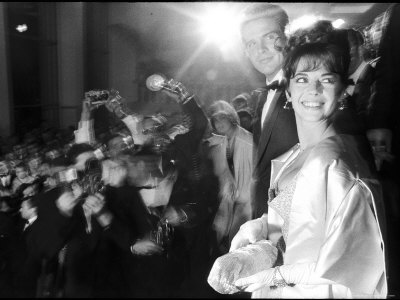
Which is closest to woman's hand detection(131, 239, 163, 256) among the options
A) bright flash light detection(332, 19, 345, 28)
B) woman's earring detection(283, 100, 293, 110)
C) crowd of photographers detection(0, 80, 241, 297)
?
crowd of photographers detection(0, 80, 241, 297)

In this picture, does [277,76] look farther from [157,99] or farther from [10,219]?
[10,219]

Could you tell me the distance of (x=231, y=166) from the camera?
5.32 feet

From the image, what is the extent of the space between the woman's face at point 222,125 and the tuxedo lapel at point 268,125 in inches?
5.6

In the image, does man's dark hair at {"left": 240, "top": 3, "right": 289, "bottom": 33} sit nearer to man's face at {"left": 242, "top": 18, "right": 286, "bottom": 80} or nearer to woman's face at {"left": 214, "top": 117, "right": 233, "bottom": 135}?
man's face at {"left": 242, "top": 18, "right": 286, "bottom": 80}

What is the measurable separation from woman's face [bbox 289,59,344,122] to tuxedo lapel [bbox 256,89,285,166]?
0.08 m

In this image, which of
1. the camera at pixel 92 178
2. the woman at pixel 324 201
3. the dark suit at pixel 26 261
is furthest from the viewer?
the dark suit at pixel 26 261

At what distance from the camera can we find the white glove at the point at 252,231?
163 cm

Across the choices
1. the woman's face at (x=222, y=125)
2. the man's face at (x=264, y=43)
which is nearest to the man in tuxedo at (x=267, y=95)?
the man's face at (x=264, y=43)

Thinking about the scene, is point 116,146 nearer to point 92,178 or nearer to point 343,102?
point 92,178

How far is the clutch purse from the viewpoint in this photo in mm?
1602

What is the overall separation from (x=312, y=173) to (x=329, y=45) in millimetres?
501

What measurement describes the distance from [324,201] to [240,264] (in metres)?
0.45

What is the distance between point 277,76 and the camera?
1.54 m

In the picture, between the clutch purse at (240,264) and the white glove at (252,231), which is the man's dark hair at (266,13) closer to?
the white glove at (252,231)
